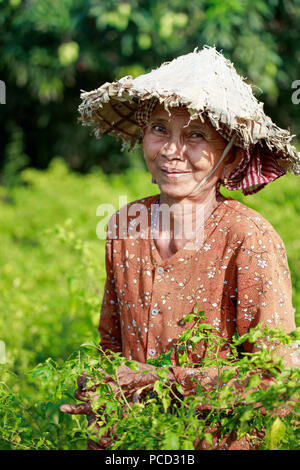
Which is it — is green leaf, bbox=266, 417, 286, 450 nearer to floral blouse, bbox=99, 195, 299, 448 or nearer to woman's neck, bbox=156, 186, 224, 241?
floral blouse, bbox=99, 195, 299, 448

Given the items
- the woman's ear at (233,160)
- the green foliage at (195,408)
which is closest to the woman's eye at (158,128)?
the woman's ear at (233,160)

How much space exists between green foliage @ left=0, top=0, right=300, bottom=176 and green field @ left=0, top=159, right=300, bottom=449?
106 centimetres

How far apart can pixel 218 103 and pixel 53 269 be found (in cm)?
340

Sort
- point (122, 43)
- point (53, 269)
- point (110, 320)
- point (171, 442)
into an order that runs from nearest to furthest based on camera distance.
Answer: point (171, 442), point (110, 320), point (53, 269), point (122, 43)

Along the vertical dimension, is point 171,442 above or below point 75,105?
below

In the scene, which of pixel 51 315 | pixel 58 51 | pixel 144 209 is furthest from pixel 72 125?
pixel 144 209

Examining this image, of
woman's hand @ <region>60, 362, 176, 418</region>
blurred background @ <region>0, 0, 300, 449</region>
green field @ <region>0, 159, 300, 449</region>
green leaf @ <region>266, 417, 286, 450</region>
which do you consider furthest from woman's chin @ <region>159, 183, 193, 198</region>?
blurred background @ <region>0, 0, 300, 449</region>

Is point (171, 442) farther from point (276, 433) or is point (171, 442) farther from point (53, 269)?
point (53, 269)

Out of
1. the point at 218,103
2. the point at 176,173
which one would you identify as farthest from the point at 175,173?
the point at 218,103

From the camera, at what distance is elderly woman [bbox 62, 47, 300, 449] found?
174cm

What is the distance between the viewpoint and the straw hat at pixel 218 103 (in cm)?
176

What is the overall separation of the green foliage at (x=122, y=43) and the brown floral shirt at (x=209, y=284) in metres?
4.00

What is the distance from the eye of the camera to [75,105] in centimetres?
827
